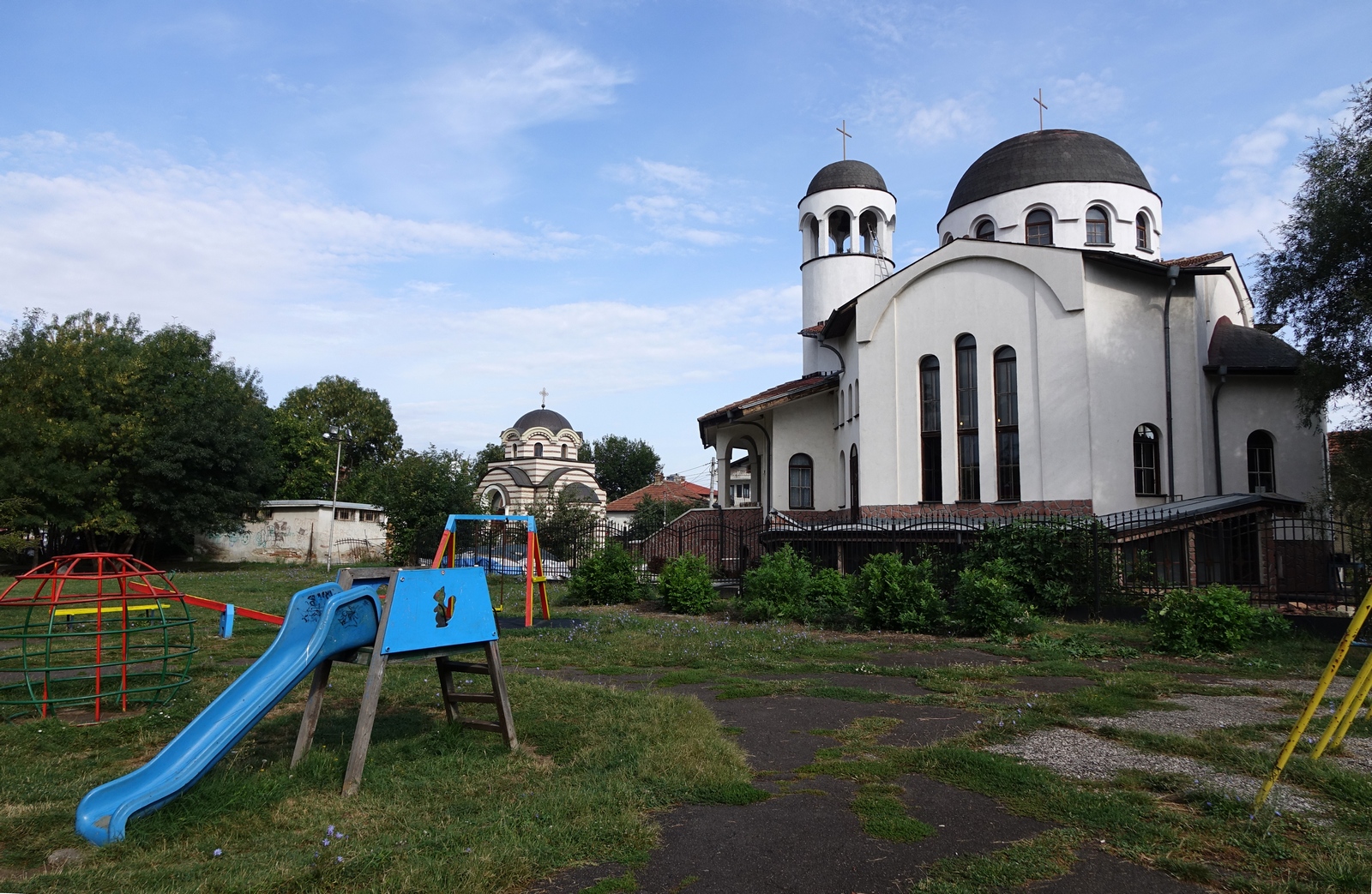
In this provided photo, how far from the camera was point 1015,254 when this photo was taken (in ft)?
67.1

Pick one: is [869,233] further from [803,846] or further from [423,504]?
[803,846]

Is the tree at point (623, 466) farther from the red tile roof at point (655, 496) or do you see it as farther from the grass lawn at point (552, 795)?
the grass lawn at point (552, 795)

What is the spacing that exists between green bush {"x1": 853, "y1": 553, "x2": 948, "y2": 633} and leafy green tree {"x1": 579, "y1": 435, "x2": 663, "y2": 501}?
7261 centimetres

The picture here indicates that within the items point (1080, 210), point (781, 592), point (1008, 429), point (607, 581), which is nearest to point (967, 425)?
point (1008, 429)

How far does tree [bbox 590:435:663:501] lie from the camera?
8650cm

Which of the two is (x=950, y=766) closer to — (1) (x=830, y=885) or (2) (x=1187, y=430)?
(1) (x=830, y=885)

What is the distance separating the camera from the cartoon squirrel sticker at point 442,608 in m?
6.02

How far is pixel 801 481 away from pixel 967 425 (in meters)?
7.35

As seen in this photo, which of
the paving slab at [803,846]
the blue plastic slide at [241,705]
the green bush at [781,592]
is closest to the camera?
the paving slab at [803,846]

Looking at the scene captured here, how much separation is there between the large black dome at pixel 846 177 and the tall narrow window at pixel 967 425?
11.0 meters

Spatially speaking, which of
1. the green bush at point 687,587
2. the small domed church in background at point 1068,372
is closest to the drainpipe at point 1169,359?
the small domed church in background at point 1068,372

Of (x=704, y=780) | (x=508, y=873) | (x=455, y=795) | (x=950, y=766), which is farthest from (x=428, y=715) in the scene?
(x=950, y=766)

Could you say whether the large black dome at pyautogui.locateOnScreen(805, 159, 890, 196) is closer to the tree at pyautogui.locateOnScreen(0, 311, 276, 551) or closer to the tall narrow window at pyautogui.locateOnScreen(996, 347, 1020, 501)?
the tall narrow window at pyautogui.locateOnScreen(996, 347, 1020, 501)

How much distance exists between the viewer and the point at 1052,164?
24.2 metres
